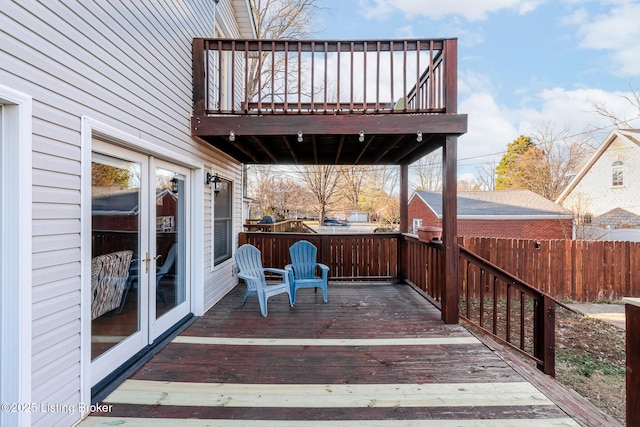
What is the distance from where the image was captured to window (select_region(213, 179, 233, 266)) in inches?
186

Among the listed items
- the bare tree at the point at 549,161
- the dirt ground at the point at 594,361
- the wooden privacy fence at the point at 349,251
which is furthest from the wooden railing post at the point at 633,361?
the bare tree at the point at 549,161

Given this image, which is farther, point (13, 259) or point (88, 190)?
point (88, 190)

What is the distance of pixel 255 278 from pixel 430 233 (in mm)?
2678

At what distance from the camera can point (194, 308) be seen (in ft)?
13.1

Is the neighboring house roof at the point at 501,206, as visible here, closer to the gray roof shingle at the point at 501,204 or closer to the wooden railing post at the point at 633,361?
the gray roof shingle at the point at 501,204

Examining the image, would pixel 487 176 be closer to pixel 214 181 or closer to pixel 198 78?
pixel 214 181

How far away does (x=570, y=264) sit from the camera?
22.3 ft

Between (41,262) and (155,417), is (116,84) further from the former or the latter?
(155,417)

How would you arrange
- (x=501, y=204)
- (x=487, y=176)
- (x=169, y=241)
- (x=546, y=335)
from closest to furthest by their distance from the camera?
(x=546, y=335), (x=169, y=241), (x=501, y=204), (x=487, y=176)

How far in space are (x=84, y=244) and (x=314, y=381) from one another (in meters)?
2.07

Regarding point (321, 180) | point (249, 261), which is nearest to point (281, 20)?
point (321, 180)

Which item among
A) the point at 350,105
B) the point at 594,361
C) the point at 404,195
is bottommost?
the point at 594,361

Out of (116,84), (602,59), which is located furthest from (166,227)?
(602,59)

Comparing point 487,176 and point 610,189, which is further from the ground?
point 487,176
